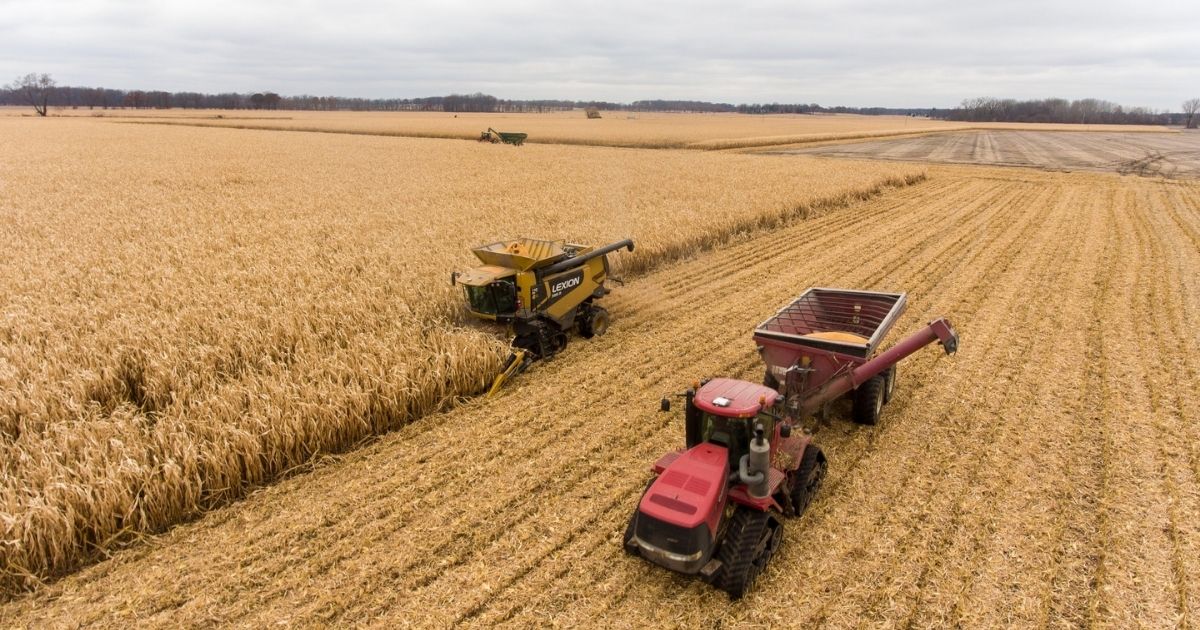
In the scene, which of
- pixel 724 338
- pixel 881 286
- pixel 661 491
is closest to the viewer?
pixel 661 491

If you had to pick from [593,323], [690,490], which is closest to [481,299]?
[593,323]

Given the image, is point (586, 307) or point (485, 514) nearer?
point (485, 514)

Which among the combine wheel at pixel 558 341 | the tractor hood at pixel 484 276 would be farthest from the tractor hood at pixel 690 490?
the combine wheel at pixel 558 341

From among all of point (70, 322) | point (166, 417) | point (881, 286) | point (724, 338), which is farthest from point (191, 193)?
point (881, 286)

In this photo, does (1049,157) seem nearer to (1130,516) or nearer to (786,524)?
(1130,516)

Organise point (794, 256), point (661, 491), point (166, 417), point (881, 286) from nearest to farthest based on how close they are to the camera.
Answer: point (661, 491), point (166, 417), point (881, 286), point (794, 256)

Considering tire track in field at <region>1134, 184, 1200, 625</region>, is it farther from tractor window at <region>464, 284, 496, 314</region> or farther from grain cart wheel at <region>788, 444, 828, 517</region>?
tractor window at <region>464, 284, 496, 314</region>

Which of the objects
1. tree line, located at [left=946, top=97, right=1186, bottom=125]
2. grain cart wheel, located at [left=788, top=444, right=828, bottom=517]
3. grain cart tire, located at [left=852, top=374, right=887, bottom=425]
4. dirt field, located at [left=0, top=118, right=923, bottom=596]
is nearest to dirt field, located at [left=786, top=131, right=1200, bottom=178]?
dirt field, located at [left=0, top=118, right=923, bottom=596]

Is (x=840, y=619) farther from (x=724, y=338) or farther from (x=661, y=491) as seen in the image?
(x=724, y=338)
